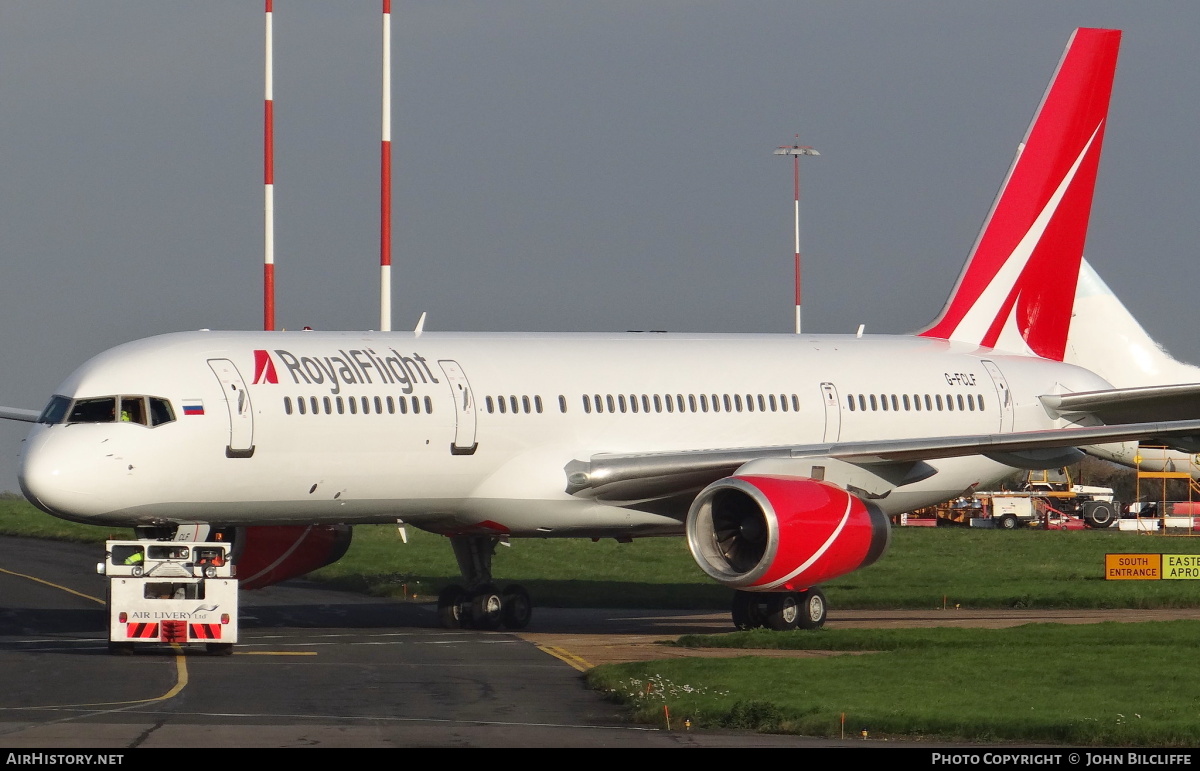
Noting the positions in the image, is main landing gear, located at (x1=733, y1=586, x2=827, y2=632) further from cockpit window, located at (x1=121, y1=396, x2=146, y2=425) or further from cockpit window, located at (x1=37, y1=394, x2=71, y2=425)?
cockpit window, located at (x1=37, y1=394, x2=71, y2=425)

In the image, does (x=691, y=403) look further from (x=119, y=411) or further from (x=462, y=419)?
(x=119, y=411)

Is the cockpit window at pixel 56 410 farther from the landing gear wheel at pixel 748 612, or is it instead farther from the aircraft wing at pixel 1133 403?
the aircraft wing at pixel 1133 403

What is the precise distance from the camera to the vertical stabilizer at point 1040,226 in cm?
3816

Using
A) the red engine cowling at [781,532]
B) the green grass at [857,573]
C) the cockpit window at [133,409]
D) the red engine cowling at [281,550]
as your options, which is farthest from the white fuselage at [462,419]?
the green grass at [857,573]

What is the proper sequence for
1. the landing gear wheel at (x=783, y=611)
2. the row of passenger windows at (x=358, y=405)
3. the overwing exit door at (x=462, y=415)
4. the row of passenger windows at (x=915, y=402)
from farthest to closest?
1. the row of passenger windows at (x=915, y=402)
2. the landing gear wheel at (x=783, y=611)
3. the overwing exit door at (x=462, y=415)
4. the row of passenger windows at (x=358, y=405)

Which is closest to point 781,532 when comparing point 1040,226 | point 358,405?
point 358,405

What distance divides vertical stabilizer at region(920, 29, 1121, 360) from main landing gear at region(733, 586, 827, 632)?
9099mm

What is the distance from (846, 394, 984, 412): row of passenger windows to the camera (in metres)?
34.2

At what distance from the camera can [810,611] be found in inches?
1217

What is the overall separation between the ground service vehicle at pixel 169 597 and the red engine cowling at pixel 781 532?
7.17 meters

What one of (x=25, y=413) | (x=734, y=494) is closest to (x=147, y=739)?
(x=734, y=494)

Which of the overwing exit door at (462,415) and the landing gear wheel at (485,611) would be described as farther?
the landing gear wheel at (485,611)
